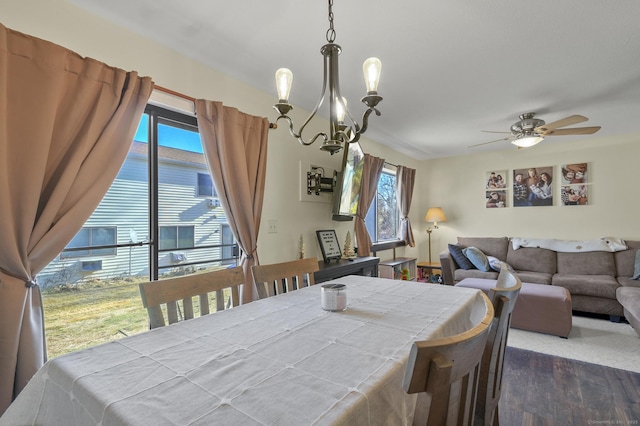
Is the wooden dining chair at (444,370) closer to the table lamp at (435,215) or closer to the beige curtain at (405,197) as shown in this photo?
the beige curtain at (405,197)

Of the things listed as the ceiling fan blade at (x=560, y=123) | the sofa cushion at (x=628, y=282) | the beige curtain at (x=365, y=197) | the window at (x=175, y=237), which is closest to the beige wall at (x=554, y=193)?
the sofa cushion at (x=628, y=282)

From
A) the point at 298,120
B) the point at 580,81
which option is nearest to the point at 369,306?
the point at 298,120

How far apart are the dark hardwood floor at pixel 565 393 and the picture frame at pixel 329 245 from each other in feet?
5.75

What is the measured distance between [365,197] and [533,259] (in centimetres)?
262

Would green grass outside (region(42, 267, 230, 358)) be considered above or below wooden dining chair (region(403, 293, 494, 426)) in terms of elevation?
below

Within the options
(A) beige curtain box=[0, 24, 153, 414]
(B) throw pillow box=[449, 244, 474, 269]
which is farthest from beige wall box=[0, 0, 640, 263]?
(B) throw pillow box=[449, 244, 474, 269]

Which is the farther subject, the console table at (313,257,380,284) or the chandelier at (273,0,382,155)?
the console table at (313,257,380,284)

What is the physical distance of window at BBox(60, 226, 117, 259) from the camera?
1688 millimetres

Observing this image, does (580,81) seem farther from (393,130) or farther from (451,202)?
(451,202)

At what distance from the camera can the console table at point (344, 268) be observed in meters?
2.65

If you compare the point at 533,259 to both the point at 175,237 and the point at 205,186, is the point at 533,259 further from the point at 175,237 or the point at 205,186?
the point at 175,237

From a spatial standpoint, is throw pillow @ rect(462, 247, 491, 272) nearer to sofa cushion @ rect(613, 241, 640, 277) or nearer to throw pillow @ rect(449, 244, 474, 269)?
throw pillow @ rect(449, 244, 474, 269)

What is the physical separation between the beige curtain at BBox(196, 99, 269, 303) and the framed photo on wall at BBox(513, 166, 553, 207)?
14.1 ft

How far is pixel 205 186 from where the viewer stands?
2.39m
